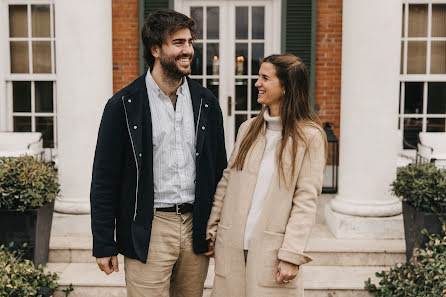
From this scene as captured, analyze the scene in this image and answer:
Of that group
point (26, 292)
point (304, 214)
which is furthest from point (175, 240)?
A: point (26, 292)

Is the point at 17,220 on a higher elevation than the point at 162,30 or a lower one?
lower

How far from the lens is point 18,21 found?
7098 mm

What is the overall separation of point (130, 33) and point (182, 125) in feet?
16.3

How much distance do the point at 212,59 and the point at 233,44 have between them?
0.36 meters

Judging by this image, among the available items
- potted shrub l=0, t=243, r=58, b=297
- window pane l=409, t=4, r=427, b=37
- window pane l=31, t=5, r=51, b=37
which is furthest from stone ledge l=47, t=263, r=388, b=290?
window pane l=409, t=4, r=427, b=37

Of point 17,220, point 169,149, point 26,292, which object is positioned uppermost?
point 169,149

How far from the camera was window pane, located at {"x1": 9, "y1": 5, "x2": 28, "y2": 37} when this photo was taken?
7074 mm

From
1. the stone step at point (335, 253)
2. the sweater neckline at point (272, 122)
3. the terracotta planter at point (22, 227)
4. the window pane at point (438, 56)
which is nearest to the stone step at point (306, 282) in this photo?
the stone step at point (335, 253)

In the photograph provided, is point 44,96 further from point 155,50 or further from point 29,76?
point 155,50

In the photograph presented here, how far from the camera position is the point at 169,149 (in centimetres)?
259

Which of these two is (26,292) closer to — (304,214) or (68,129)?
(68,129)

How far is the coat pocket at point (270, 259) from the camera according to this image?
7.97 ft

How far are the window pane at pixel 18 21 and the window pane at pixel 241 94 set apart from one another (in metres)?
2.94

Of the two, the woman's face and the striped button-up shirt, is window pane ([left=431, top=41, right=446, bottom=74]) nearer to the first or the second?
the woman's face
